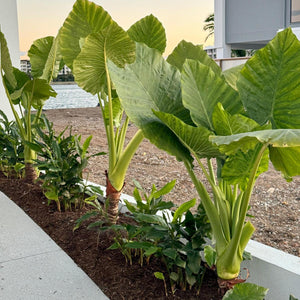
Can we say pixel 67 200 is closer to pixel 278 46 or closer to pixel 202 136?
pixel 202 136

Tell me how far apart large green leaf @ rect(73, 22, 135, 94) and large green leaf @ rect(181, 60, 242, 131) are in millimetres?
565

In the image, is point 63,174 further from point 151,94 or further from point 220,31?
point 220,31

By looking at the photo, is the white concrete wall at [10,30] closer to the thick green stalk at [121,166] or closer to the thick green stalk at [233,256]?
the thick green stalk at [121,166]

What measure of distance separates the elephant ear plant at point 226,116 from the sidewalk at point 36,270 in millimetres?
578

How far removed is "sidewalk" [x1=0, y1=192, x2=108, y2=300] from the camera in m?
1.65

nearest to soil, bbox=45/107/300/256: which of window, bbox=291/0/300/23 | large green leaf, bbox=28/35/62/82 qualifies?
large green leaf, bbox=28/35/62/82

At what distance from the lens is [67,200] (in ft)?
8.27

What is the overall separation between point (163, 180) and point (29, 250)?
1.96 meters

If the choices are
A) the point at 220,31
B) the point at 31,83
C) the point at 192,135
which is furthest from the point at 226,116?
the point at 220,31

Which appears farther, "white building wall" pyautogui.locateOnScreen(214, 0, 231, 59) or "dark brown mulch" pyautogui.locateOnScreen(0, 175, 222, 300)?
"white building wall" pyautogui.locateOnScreen(214, 0, 231, 59)

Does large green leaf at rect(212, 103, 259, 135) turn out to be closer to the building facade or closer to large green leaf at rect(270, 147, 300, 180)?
large green leaf at rect(270, 147, 300, 180)

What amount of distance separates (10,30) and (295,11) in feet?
27.5

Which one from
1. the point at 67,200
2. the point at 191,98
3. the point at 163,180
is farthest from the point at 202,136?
the point at 163,180

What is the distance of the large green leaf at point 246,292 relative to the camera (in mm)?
1286
